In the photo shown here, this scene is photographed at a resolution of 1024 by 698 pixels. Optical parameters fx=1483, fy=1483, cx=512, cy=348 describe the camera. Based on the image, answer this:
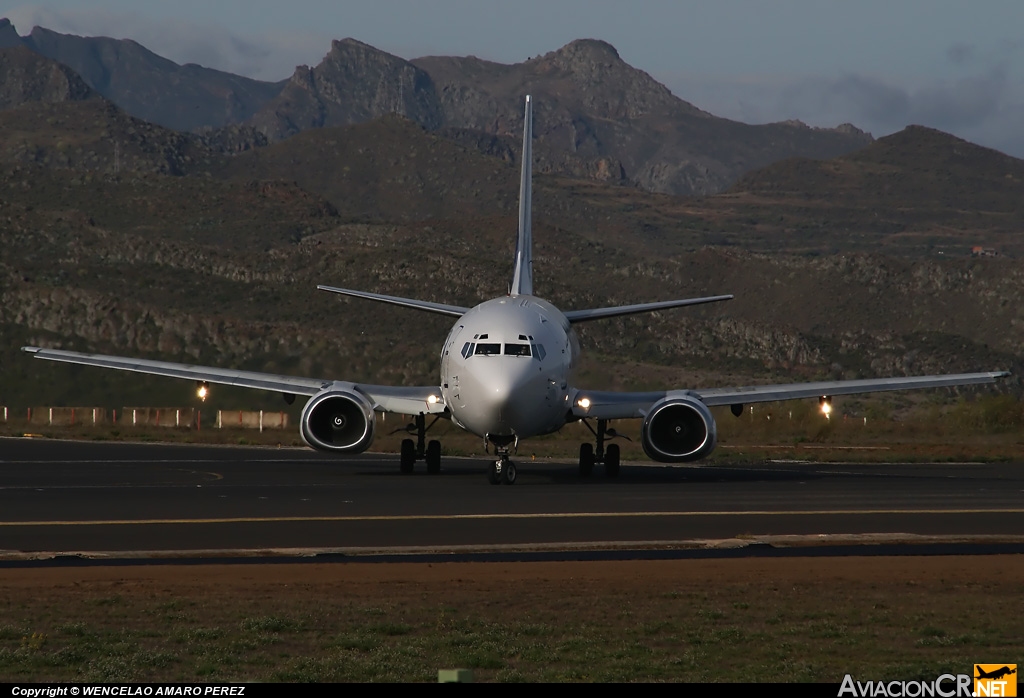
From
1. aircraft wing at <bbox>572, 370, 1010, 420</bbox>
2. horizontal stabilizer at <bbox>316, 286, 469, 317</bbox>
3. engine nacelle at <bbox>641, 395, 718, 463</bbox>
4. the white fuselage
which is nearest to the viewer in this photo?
the white fuselage

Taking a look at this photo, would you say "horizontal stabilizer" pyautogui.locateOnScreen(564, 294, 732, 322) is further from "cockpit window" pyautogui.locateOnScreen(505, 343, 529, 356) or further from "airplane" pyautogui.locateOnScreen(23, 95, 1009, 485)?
"cockpit window" pyautogui.locateOnScreen(505, 343, 529, 356)

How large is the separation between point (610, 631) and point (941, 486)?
2248 cm

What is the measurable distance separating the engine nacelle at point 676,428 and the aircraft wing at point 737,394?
478 millimetres

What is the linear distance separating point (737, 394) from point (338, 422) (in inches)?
415

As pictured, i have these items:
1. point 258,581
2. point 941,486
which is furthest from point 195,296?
point 258,581

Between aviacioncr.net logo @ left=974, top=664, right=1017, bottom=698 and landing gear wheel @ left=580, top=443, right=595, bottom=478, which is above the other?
landing gear wheel @ left=580, top=443, right=595, bottom=478

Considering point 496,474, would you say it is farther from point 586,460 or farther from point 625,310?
point 625,310

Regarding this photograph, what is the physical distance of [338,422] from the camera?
37594 mm

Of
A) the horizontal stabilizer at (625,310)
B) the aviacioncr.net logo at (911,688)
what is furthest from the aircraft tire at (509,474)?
the aviacioncr.net logo at (911,688)

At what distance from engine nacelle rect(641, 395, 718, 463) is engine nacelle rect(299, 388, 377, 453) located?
6.93 m

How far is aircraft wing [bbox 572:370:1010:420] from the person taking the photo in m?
37.3

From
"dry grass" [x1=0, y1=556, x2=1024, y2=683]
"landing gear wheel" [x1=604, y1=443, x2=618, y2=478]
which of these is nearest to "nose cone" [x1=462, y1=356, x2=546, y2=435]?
"landing gear wheel" [x1=604, y1=443, x2=618, y2=478]

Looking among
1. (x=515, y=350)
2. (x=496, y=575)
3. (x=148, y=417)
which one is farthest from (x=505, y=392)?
(x=148, y=417)

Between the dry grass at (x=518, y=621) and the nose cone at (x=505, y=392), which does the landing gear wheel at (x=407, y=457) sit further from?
the dry grass at (x=518, y=621)
